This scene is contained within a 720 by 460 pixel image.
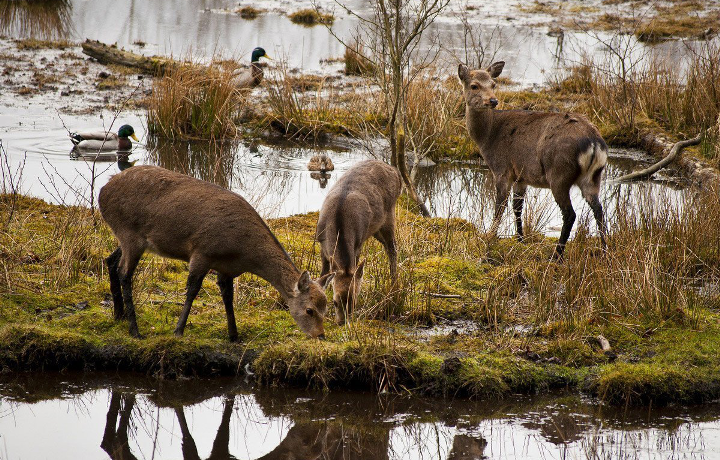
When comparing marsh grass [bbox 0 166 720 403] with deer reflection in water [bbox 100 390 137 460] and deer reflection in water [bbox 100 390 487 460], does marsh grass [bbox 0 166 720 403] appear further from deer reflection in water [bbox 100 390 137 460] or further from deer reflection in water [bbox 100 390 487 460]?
deer reflection in water [bbox 100 390 487 460]

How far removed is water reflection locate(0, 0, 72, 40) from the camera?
23172mm

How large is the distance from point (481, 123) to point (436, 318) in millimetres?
3874

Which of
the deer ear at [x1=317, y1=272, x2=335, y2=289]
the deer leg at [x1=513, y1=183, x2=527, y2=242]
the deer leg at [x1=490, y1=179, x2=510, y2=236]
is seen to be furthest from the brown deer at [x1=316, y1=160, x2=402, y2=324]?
the deer leg at [x1=513, y1=183, x2=527, y2=242]

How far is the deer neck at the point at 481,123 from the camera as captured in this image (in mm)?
10742

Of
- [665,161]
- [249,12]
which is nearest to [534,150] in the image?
[665,161]

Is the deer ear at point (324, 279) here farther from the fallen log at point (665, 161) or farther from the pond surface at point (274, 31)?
the pond surface at point (274, 31)

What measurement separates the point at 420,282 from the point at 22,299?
3839 mm

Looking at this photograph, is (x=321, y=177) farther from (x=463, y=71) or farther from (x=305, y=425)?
(x=305, y=425)

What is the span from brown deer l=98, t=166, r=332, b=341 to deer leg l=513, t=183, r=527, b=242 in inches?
162

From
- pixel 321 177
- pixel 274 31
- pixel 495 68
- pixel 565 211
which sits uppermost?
pixel 274 31

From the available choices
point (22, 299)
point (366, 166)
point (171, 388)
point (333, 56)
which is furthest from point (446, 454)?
point (333, 56)

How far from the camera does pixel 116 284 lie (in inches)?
279

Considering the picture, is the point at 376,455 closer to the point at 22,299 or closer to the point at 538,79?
the point at 22,299

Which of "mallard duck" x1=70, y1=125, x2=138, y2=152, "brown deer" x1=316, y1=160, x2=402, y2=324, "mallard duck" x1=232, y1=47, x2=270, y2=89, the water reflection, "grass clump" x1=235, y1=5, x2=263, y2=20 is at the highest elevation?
"grass clump" x1=235, y1=5, x2=263, y2=20
